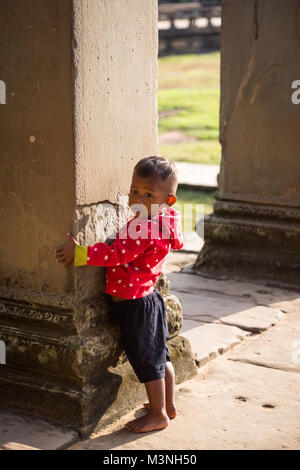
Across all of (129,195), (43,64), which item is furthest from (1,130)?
(129,195)

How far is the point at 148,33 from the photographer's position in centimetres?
272

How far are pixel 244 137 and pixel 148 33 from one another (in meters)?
2.11

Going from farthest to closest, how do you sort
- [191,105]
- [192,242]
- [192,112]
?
[191,105] → [192,112] → [192,242]

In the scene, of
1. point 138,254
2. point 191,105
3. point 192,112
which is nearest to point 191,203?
point 138,254

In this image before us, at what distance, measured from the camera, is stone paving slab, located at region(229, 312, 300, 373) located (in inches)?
128

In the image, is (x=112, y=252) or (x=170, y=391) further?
(x=170, y=391)

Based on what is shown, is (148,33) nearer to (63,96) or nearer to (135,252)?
(63,96)

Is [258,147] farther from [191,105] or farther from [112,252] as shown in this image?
[191,105]

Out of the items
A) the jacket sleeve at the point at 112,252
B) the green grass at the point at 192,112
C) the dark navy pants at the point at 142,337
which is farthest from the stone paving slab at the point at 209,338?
the green grass at the point at 192,112

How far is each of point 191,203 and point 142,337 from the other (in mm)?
4340

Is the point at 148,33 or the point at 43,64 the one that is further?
the point at 148,33

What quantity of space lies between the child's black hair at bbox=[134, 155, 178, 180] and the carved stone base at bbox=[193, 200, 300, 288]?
2.17 m

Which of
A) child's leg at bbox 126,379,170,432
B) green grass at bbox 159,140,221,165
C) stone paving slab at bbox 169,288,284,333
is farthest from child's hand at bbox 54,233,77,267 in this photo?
green grass at bbox 159,140,221,165

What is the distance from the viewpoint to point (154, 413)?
8.46ft
